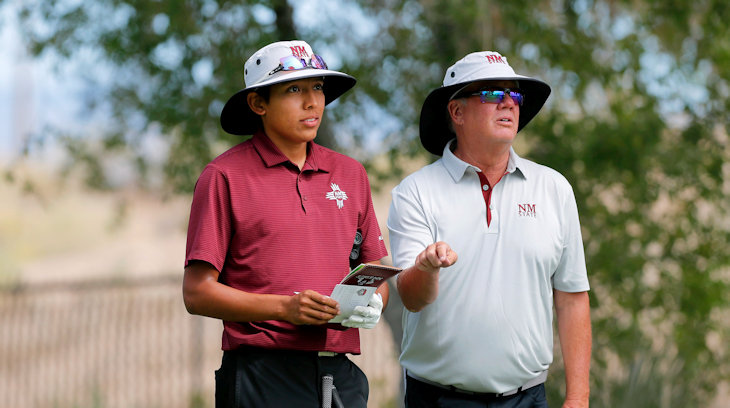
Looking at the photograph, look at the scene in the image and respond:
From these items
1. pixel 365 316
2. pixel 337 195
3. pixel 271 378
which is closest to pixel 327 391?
pixel 271 378

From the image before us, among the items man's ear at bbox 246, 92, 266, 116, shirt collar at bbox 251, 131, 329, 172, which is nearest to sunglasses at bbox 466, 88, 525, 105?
shirt collar at bbox 251, 131, 329, 172

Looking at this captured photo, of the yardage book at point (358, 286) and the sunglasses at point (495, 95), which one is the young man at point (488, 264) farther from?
the yardage book at point (358, 286)

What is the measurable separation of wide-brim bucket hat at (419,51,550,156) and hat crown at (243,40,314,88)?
0.55 m

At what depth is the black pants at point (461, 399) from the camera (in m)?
3.15

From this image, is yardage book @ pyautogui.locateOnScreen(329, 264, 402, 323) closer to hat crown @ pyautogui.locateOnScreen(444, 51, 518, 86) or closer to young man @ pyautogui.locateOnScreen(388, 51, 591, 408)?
young man @ pyautogui.locateOnScreen(388, 51, 591, 408)

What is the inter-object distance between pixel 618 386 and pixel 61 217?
26.5 meters

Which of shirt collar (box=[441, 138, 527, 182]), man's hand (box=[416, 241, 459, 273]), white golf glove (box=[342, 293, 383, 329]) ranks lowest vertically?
white golf glove (box=[342, 293, 383, 329])

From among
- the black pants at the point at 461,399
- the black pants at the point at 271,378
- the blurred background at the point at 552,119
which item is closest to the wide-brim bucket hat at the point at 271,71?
the black pants at the point at 271,378

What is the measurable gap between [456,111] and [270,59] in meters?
0.75

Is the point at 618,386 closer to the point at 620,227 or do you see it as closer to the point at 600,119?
the point at 620,227

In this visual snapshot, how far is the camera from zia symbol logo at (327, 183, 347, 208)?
9.88 ft

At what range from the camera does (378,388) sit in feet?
31.0

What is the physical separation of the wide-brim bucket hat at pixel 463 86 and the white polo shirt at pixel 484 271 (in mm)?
263

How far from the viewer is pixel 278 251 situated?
2865 mm
